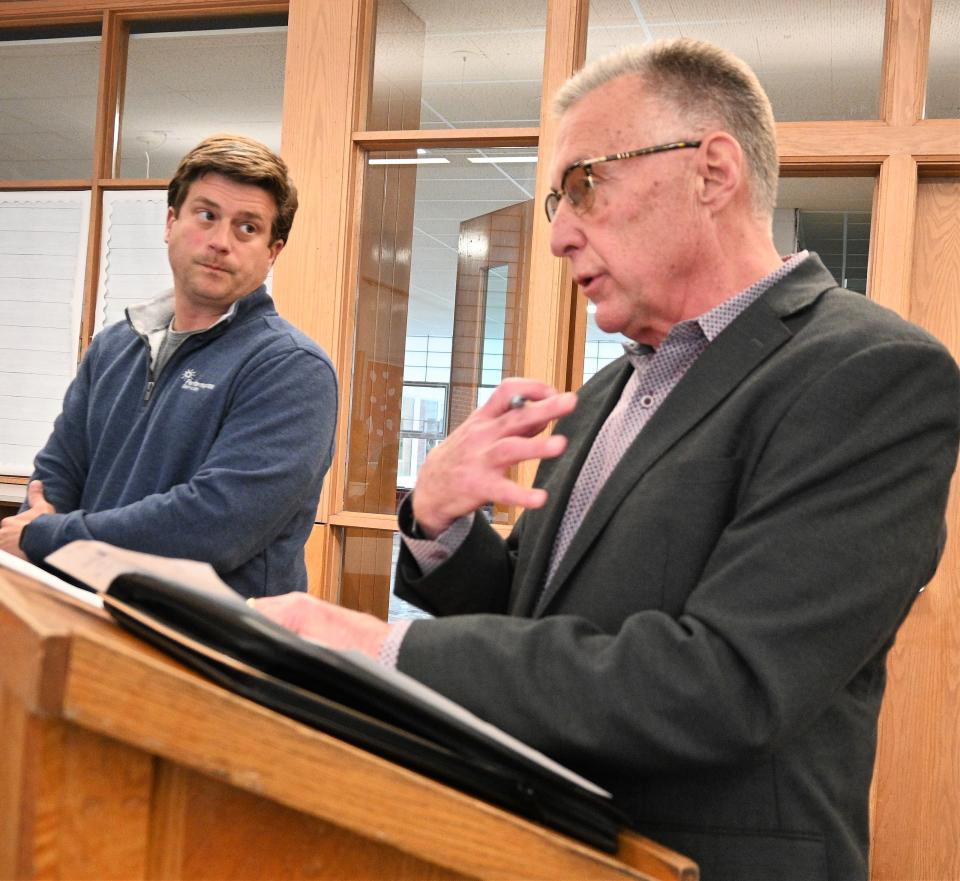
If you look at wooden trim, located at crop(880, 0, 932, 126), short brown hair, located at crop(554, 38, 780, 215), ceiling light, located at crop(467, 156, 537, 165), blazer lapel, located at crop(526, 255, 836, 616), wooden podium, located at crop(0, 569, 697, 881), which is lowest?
wooden podium, located at crop(0, 569, 697, 881)

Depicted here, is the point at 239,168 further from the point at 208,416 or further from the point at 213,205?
the point at 208,416

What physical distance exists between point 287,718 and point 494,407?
53 centimetres

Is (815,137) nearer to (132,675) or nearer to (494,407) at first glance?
(494,407)

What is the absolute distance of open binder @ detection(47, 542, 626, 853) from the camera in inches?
25.6

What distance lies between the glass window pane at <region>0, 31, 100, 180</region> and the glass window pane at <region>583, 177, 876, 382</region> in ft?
7.81

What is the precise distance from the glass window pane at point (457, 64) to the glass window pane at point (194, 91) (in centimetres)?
55

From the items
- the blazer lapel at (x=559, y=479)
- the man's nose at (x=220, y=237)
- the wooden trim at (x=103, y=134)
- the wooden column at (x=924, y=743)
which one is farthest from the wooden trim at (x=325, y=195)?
the blazer lapel at (x=559, y=479)

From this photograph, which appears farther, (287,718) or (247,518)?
(247,518)

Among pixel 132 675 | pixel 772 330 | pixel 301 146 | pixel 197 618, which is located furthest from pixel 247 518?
pixel 301 146

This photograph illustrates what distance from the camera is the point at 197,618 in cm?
69

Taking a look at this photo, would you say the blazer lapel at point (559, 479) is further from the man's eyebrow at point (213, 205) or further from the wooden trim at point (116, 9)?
the wooden trim at point (116, 9)

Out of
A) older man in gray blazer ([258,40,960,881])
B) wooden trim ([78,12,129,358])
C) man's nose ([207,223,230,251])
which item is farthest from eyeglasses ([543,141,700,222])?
wooden trim ([78,12,129,358])

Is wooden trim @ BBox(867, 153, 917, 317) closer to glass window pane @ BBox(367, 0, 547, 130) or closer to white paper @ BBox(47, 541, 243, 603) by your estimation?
glass window pane @ BBox(367, 0, 547, 130)

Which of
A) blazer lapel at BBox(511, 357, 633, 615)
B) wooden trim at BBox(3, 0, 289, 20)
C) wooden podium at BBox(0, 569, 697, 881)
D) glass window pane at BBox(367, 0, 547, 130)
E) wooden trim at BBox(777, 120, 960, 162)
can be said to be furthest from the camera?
wooden trim at BBox(3, 0, 289, 20)
